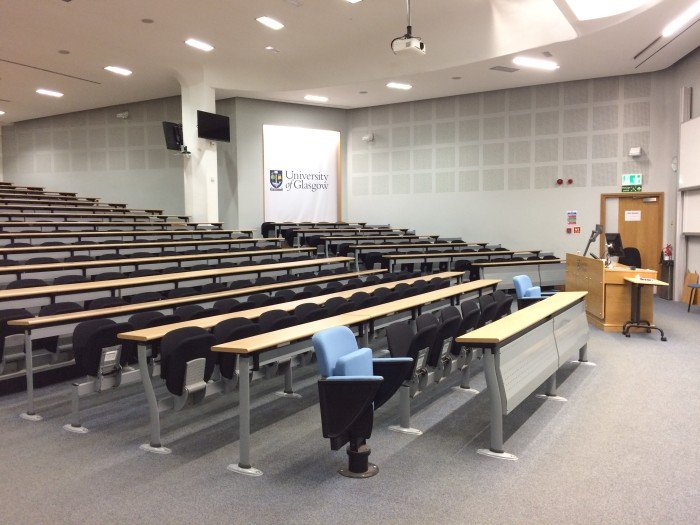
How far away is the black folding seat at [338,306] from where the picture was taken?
4918 mm

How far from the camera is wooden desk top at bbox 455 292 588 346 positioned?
3461mm

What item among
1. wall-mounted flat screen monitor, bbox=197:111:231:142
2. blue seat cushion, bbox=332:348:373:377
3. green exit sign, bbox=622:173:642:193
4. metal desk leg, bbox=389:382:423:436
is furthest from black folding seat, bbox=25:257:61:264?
green exit sign, bbox=622:173:642:193

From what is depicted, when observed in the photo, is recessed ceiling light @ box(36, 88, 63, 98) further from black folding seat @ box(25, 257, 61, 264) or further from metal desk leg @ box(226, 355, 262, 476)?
metal desk leg @ box(226, 355, 262, 476)

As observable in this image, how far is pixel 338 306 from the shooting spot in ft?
16.4

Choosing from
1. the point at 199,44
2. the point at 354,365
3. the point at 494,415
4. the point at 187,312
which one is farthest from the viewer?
the point at 199,44

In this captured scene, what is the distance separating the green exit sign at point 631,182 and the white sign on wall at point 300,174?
704cm

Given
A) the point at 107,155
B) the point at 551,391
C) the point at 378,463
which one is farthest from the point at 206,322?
the point at 107,155

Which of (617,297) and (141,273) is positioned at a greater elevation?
(141,273)

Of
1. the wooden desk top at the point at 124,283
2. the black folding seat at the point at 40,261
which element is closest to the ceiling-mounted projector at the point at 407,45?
the wooden desk top at the point at 124,283

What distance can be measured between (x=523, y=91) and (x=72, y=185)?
41.3 feet

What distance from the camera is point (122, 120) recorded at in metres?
14.3

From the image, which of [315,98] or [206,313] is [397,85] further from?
[206,313]

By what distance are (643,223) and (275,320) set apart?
955 cm

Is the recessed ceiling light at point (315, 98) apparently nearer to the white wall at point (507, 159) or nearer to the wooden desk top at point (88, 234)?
the white wall at point (507, 159)
